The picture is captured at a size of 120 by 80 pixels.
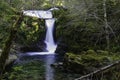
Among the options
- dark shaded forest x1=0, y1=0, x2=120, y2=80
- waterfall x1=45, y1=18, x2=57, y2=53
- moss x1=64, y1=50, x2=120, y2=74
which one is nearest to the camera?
dark shaded forest x1=0, y1=0, x2=120, y2=80

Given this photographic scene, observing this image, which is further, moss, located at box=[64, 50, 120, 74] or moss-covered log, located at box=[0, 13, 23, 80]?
moss, located at box=[64, 50, 120, 74]

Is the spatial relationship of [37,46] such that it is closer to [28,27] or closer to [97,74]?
[28,27]

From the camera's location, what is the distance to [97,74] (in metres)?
3.65

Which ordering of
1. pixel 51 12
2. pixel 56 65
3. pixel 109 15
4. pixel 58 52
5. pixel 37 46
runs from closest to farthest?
pixel 56 65 < pixel 109 15 < pixel 58 52 < pixel 37 46 < pixel 51 12

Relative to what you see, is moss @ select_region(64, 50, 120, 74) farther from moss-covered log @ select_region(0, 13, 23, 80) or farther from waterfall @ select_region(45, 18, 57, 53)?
waterfall @ select_region(45, 18, 57, 53)

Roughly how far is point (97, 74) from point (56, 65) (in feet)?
45.1

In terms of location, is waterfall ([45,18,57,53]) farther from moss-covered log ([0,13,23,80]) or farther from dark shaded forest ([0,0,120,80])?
moss-covered log ([0,13,23,80])

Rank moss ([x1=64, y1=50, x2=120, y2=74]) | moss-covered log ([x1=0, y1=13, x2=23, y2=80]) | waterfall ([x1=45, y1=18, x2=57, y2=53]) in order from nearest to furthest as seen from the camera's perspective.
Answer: moss-covered log ([x1=0, y1=13, x2=23, y2=80]) → moss ([x1=64, y1=50, x2=120, y2=74]) → waterfall ([x1=45, y1=18, x2=57, y2=53])

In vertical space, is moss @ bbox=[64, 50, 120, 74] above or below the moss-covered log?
below

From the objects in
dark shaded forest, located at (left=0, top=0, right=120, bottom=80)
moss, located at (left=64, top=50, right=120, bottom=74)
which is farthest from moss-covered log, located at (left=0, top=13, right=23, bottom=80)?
moss, located at (left=64, top=50, right=120, bottom=74)

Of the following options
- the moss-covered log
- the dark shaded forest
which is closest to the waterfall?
the dark shaded forest

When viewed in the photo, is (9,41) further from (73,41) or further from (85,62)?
(73,41)

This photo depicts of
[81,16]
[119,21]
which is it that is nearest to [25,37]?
[81,16]

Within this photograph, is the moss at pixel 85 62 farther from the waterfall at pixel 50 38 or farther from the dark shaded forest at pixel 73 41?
the waterfall at pixel 50 38
